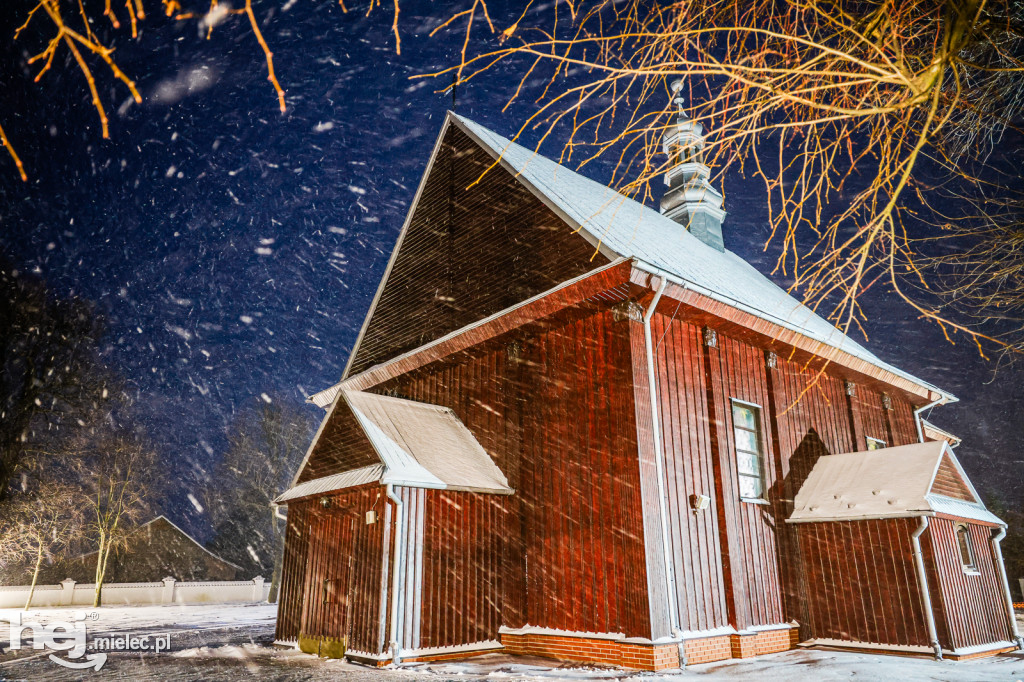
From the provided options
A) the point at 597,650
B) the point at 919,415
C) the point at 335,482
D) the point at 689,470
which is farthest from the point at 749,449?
the point at 919,415

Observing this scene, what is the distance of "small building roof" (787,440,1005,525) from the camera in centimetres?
1042

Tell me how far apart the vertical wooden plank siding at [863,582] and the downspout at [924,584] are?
88 millimetres

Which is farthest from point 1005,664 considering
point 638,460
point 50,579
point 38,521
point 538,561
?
point 50,579

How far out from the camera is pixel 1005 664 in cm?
919

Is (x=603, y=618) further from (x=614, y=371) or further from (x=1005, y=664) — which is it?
(x=1005, y=664)

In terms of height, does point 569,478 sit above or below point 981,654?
above

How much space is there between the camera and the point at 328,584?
10484mm

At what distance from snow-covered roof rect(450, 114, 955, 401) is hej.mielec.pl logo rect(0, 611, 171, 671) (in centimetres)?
981

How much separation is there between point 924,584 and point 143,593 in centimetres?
3041

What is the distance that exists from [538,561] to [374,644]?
2.69 m

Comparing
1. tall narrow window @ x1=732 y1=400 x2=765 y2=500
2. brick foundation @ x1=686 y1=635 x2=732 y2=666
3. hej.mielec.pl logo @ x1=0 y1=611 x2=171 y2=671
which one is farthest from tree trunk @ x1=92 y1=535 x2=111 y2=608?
tall narrow window @ x1=732 y1=400 x2=765 y2=500

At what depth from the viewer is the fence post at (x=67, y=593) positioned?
2739 centimetres

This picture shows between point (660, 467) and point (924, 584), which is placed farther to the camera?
point (924, 584)

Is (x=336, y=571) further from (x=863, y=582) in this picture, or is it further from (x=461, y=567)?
(x=863, y=582)
